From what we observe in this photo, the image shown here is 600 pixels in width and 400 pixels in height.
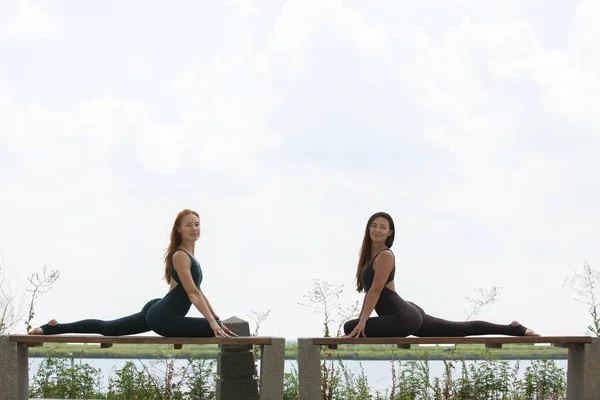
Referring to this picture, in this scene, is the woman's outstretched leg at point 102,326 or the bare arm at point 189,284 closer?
the bare arm at point 189,284

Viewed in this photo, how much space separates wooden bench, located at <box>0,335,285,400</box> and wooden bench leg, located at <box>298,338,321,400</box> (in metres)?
0.17

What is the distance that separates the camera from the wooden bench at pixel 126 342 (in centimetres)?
664

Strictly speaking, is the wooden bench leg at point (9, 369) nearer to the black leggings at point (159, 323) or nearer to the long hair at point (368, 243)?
the black leggings at point (159, 323)

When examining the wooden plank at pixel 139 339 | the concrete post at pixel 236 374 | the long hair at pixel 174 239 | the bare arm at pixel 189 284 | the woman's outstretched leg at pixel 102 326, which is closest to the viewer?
the wooden plank at pixel 139 339

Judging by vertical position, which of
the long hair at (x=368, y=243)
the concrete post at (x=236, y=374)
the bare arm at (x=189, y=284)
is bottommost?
the concrete post at (x=236, y=374)

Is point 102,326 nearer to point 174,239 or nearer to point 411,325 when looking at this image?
point 174,239

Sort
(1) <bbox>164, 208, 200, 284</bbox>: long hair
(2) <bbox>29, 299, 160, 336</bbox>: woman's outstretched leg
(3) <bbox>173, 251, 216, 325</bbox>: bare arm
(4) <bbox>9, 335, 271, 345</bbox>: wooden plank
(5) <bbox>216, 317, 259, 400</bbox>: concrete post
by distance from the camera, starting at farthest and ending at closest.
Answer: (5) <bbox>216, 317, 259, 400</bbox>: concrete post < (1) <bbox>164, 208, 200, 284</bbox>: long hair < (2) <bbox>29, 299, 160, 336</bbox>: woman's outstretched leg < (3) <bbox>173, 251, 216, 325</bbox>: bare arm < (4) <bbox>9, 335, 271, 345</bbox>: wooden plank

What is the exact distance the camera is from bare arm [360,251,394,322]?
22.1 ft

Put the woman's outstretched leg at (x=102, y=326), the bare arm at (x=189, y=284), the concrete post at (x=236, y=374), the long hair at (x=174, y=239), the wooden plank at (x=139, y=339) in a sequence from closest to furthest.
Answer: the wooden plank at (x=139, y=339), the bare arm at (x=189, y=284), the woman's outstretched leg at (x=102, y=326), the long hair at (x=174, y=239), the concrete post at (x=236, y=374)

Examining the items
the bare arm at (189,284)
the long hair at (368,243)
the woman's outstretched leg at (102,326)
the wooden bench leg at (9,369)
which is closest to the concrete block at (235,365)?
the bare arm at (189,284)

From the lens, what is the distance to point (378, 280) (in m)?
6.79

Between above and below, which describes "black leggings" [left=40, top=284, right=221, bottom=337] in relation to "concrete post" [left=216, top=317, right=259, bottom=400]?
above

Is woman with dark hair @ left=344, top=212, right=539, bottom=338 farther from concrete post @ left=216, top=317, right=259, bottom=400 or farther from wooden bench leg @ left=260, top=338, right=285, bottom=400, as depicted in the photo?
concrete post @ left=216, top=317, right=259, bottom=400

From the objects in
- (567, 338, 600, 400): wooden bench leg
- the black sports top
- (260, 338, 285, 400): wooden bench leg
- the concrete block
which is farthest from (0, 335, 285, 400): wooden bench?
(567, 338, 600, 400): wooden bench leg
